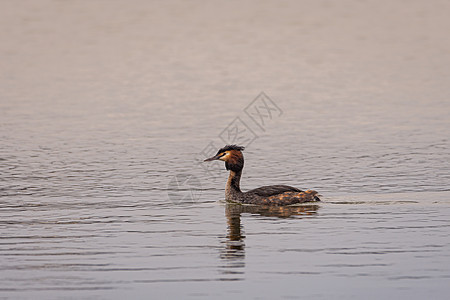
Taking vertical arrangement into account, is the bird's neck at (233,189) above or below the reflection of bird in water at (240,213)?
above

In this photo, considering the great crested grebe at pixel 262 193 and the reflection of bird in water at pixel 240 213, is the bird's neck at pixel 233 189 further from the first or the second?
the reflection of bird in water at pixel 240 213

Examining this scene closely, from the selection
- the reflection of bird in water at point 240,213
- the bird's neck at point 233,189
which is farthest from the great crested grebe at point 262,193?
the reflection of bird in water at point 240,213

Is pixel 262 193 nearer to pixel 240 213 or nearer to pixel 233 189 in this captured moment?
pixel 233 189

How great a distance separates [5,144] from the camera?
28812mm

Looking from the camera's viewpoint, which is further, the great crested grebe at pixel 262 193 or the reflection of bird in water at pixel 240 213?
the great crested grebe at pixel 262 193

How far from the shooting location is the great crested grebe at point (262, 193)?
64.9 feet

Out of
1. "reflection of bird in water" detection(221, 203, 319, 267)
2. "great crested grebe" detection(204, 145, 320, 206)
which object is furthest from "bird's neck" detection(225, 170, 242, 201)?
"reflection of bird in water" detection(221, 203, 319, 267)

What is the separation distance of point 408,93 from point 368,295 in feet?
95.9

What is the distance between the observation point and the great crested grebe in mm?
19781

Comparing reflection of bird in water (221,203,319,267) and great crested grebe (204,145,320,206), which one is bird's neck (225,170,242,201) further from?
reflection of bird in water (221,203,319,267)

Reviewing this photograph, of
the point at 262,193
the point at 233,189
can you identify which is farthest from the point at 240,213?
the point at 233,189

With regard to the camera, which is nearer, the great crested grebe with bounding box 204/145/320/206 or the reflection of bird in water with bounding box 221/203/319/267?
the reflection of bird in water with bounding box 221/203/319/267

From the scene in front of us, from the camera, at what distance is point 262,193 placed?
20125mm

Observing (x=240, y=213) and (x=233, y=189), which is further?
(x=233, y=189)
